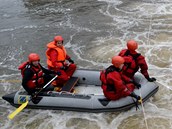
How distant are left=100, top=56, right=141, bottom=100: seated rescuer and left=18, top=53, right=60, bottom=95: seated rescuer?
3.96 ft

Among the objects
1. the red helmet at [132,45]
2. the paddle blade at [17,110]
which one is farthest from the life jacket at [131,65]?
the paddle blade at [17,110]

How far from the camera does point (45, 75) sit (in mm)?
6094

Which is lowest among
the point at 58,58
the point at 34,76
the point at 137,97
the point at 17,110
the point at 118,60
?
the point at 17,110

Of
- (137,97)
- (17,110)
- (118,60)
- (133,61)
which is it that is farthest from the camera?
(133,61)

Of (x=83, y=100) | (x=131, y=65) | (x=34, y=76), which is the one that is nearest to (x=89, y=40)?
(x=131, y=65)

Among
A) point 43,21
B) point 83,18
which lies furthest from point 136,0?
point 43,21

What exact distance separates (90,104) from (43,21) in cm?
707

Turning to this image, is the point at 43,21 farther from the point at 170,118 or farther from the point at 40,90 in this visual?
the point at 170,118

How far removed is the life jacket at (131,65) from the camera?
567 cm

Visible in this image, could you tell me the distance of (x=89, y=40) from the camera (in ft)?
31.4

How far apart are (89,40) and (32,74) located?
13.9ft

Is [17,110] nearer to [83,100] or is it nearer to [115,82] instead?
[83,100]

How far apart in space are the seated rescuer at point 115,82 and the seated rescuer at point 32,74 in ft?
3.96

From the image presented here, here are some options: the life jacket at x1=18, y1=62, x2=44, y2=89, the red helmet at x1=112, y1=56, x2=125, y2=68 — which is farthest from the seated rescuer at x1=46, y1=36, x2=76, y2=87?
the red helmet at x1=112, y1=56, x2=125, y2=68
